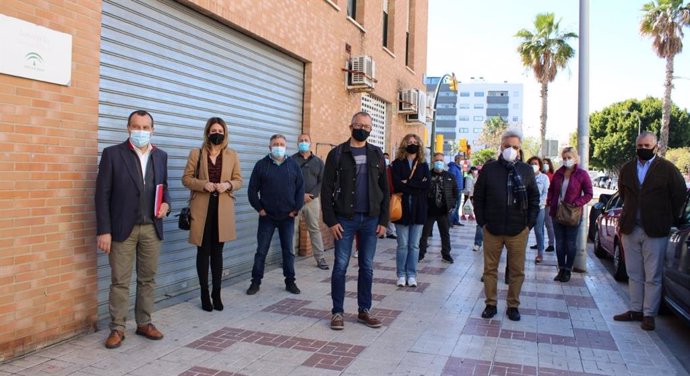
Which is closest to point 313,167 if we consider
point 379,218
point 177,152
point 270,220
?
point 270,220

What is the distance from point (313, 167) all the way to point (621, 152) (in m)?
54.3

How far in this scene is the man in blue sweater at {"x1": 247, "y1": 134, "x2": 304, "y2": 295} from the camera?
6594mm

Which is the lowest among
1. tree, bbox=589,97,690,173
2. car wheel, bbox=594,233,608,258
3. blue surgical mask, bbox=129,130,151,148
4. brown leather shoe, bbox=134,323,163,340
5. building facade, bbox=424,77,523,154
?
brown leather shoe, bbox=134,323,163,340

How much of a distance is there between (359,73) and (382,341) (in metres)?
6.86

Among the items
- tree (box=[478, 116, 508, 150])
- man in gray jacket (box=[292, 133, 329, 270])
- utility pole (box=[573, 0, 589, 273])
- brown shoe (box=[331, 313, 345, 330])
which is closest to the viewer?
brown shoe (box=[331, 313, 345, 330])

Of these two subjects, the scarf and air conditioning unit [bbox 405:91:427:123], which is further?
air conditioning unit [bbox 405:91:427:123]

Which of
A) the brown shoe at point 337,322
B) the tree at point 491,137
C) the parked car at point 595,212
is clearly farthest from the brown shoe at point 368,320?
the tree at point 491,137

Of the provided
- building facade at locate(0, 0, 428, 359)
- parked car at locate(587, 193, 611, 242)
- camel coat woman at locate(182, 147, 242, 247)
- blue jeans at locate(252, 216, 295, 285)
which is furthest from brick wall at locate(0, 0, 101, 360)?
parked car at locate(587, 193, 611, 242)

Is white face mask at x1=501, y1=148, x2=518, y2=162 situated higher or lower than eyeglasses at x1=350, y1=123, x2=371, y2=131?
lower

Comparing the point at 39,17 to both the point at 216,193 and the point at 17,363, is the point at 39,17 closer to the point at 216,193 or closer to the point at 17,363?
the point at 216,193

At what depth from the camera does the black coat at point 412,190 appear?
6941 millimetres

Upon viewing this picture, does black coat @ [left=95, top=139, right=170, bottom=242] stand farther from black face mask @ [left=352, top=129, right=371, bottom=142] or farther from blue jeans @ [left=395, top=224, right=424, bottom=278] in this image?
blue jeans @ [left=395, top=224, right=424, bottom=278]

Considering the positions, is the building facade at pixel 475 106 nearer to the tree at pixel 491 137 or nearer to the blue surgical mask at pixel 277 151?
the tree at pixel 491 137

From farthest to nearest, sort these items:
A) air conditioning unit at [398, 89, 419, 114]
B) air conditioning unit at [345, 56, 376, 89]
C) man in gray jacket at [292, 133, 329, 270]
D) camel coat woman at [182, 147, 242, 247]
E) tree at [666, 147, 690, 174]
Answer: tree at [666, 147, 690, 174] < air conditioning unit at [398, 89, 419, 114] < air conditioning unit at [345, 56, 376, 89] < man in gray jacket at [292, 133, 329, 270] < camel coat woman at [182, 147, 242, 247]
